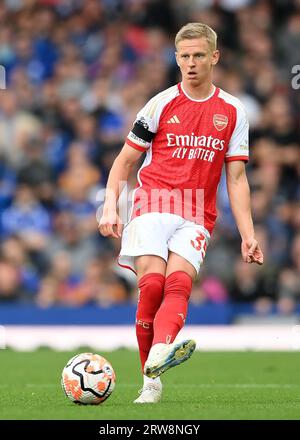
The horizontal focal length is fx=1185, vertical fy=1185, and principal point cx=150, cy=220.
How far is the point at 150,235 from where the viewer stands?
756 centimetres

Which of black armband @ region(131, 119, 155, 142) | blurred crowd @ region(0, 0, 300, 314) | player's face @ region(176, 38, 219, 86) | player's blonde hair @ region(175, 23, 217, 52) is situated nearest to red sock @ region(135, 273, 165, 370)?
black armband @ region(131, 119, 155, 142)

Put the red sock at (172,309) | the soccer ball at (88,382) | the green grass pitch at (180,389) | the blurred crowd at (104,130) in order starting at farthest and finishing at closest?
the blurred crowd at (104,130)
the soccer ball at (88,382)
the red sock at (172,309)
the green grass pitch at (180,389)

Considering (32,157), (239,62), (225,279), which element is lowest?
(225,279)

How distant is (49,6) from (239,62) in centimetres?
321

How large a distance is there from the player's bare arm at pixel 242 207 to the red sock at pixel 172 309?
484mm

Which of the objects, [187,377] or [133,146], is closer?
[133,146]

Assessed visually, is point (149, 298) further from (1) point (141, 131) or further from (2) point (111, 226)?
(1) point (141, 131)

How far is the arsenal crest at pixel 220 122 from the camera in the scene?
7805 millimetres

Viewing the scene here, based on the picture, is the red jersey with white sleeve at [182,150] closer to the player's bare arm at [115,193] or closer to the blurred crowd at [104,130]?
the player's bare arm at [115,193]

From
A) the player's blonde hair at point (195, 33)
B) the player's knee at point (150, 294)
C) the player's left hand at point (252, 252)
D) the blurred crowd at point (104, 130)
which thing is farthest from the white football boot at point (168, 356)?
the blurred crowd at point (104, 130)

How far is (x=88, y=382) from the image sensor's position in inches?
294

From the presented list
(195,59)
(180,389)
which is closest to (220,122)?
(195,59)

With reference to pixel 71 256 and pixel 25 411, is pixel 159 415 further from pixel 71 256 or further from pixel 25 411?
pixel 71 256

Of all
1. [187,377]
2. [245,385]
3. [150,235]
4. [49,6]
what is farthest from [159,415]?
[49,6]
